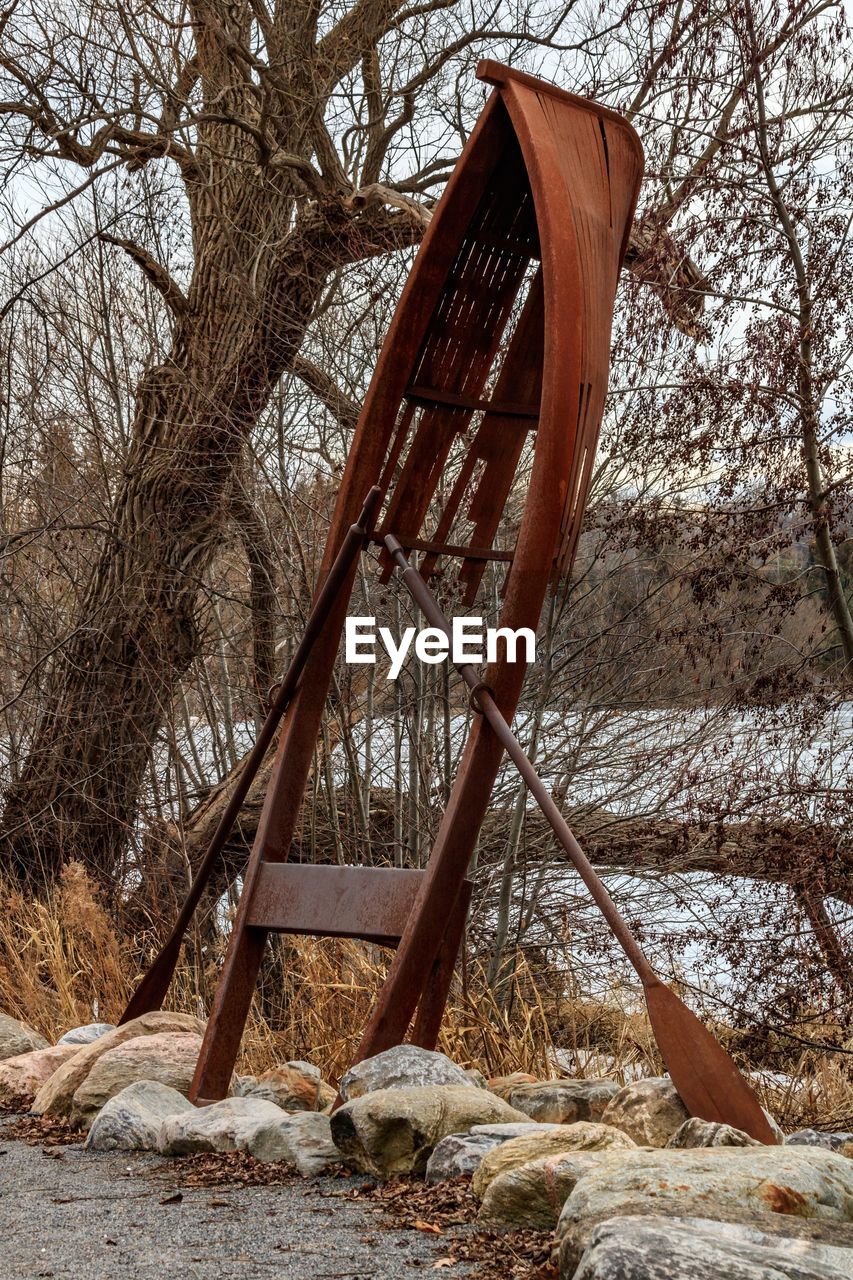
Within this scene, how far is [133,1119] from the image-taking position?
3852 mm

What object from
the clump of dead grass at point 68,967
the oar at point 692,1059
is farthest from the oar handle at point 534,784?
the clump of dead grass at point 68,967

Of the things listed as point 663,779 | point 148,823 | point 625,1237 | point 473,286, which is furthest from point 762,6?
point 148,823

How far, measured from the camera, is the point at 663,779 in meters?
7.09

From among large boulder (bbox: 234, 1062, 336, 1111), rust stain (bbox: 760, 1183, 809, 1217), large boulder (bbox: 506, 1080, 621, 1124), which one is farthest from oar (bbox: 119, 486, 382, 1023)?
rust stain (bbox: 760, 1183, 809, 1217)

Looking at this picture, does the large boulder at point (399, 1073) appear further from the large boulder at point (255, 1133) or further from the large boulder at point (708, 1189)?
the large boulder at point (708, 1189)

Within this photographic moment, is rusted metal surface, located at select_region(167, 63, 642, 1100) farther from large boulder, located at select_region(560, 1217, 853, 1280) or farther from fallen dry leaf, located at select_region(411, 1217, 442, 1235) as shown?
large boulder, located at select_region(560, 1217, 853, 1280)

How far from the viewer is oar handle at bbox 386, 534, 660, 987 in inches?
123

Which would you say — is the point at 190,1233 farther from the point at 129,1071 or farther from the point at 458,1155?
the point at 129,1071

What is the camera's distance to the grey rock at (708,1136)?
2861mm

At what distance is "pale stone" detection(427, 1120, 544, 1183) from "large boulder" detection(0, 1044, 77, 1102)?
222 centimetres

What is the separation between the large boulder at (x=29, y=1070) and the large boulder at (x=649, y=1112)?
2386mm

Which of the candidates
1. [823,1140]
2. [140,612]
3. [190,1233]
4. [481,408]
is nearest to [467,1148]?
[190,1233]

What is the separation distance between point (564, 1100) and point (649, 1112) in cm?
58

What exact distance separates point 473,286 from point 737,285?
159 centimetres
